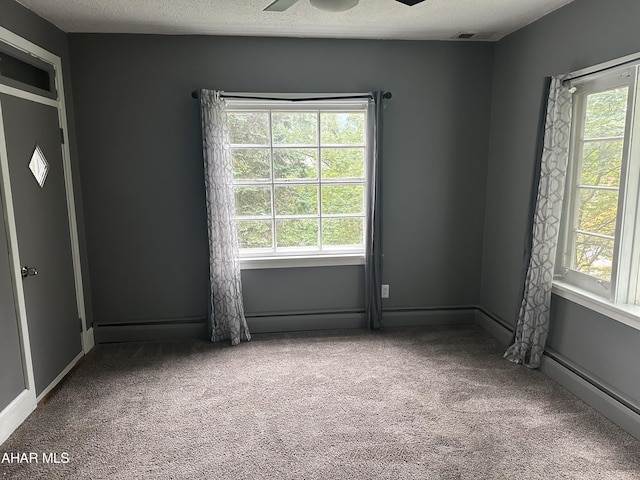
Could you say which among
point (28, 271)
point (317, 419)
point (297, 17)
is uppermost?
point (297, 17)

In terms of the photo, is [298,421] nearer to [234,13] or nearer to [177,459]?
[177,459]

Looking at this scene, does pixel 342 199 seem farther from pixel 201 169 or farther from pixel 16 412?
pixel 16 412

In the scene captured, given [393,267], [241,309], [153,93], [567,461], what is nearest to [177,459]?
[241,309]

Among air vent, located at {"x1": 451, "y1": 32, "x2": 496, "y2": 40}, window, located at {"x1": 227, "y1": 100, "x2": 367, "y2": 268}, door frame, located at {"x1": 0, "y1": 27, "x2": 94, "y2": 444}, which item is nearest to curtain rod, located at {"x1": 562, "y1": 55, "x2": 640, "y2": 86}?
air vent, located at {"x1": 451, "y1": 32, "x2": 496, "y2": 40}

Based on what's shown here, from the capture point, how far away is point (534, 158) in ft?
10.5

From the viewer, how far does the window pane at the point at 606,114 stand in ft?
8.68

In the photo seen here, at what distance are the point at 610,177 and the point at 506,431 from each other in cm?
164

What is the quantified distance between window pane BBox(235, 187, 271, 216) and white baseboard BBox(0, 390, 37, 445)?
78.6 inches

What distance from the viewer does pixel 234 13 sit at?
3.09m

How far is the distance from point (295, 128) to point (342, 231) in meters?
1.00

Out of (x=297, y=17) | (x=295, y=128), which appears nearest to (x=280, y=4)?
(x=297, y=17)

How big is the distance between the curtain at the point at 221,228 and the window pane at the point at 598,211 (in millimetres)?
2568

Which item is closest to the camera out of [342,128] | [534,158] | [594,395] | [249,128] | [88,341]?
[594,395]

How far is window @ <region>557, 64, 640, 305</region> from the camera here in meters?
2.57
